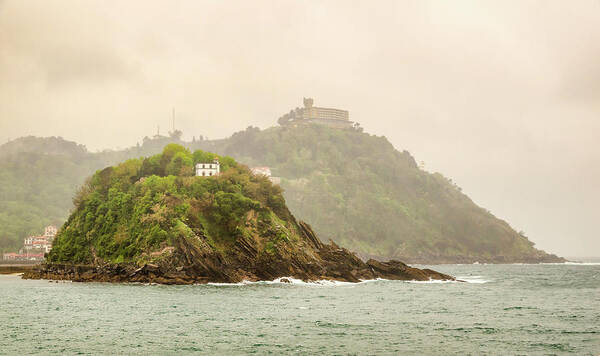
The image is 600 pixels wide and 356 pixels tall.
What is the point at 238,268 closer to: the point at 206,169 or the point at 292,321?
the point at 206,169

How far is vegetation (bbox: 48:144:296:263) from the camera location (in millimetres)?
94312

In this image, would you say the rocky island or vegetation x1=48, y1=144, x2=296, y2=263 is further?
vegetation x1=48, y1=144, x2=296, y2=263

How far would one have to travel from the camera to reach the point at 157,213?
95562 millimetres

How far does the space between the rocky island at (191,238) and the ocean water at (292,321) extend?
10443 millimetres

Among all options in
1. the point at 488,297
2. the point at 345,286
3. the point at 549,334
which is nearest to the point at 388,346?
the point at 549,334

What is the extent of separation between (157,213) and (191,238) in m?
9.20

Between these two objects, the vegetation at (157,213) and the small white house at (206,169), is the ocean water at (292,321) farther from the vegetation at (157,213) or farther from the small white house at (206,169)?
the small white house at (206,169)

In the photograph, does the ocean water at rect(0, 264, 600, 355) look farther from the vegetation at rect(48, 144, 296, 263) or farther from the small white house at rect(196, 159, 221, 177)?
the small white house at rect(196, 159, 221, 177)

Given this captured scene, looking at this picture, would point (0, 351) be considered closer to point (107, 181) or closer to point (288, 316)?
point (288, 316)

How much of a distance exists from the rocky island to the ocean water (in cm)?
1044

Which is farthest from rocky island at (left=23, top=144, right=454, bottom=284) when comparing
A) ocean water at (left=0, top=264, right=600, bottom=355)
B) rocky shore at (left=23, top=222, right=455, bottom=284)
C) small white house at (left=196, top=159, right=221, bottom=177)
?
ocean water at (left=0, top=264, right=600, bottom=355)

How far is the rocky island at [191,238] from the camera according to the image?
89688mm

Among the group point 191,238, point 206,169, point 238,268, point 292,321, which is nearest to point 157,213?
point 191,238

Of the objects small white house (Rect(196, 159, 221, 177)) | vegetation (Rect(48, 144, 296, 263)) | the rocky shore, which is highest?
small white house (Rect(196, 159, 221, 177))
